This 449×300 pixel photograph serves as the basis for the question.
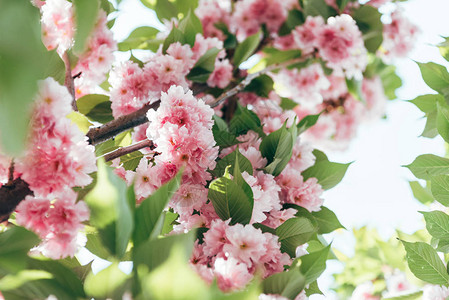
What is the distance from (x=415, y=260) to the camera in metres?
1.04

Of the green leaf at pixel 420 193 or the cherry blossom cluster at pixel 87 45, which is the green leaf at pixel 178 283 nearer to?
the cherry blossom cluster at pixel 87 45

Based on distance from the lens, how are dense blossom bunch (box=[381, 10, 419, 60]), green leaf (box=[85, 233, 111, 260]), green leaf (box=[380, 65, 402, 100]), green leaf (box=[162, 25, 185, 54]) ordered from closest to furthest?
green leaf (box=[85, 233, 111, 260]), green leaf (box=[162, 25, 185, 54]), dense blossom bunch (box=[381, 10, 419, 60]), green leaf (box=[380, 65, 402, 100])

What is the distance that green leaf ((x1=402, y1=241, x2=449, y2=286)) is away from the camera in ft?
3.41

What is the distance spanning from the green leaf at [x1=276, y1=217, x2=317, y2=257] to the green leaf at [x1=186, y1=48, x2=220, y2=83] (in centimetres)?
65

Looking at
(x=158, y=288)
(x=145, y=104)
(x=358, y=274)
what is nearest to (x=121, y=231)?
(x=158, y=288)

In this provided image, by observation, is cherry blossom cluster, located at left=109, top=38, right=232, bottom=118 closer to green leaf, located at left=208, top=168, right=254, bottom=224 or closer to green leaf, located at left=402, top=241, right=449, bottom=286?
green leaf, located at left=208, top=168, right=254, bottom=224

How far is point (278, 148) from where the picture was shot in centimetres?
116

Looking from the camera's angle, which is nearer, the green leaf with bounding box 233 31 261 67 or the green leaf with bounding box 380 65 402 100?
the green leaf with bounding box 233 31 261 67

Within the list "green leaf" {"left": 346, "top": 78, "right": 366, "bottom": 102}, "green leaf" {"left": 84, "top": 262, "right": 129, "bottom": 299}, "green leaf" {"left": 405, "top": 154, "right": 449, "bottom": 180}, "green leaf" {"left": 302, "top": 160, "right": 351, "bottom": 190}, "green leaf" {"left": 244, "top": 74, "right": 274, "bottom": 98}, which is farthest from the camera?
"green leaf" {"left": 346, "top": 78, "right": 366, "bottom": 102}

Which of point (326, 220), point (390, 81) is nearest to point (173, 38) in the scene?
point (326, 220)

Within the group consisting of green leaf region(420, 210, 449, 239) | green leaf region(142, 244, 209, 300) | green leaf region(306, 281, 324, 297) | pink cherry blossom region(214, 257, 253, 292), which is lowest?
green leaf region(306, 281, 324, 297)

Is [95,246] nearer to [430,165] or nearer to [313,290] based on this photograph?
[313,290]

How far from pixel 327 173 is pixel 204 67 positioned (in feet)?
1.71

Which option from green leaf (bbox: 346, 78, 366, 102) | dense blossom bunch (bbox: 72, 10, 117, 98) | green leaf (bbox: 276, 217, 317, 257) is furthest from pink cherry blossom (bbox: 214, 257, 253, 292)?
green leaf (bbox: 346, 78, 366, 102)
